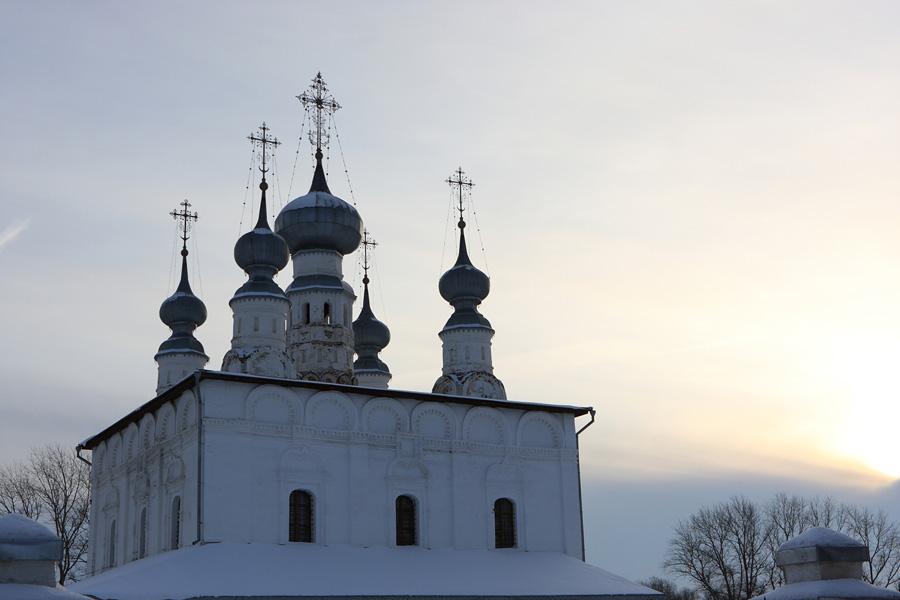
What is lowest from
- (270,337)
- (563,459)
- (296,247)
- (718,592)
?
(718,592)

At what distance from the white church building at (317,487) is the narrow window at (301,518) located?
0.10ft

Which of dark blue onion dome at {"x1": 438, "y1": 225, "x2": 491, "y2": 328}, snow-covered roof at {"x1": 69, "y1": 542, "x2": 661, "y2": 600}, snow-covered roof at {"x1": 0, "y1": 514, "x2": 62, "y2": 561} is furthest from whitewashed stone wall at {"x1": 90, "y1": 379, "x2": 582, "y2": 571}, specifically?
snow-covered roof at {"x1": 0, "y1": 514, "x2": 62, "y2": 561}

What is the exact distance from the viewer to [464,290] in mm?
28219

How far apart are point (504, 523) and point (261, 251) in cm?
929

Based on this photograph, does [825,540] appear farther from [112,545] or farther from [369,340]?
[369,340]

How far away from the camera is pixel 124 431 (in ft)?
75.2

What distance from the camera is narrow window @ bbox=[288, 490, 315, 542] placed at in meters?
19.2

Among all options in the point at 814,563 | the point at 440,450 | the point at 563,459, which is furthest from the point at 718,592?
the point at 814,563

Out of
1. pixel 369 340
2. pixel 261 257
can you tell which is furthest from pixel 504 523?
pixel 369 340

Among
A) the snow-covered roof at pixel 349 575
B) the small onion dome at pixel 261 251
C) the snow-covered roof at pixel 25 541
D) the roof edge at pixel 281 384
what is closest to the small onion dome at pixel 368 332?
the small onion dome at pixel 261 251

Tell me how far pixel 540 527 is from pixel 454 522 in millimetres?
2245

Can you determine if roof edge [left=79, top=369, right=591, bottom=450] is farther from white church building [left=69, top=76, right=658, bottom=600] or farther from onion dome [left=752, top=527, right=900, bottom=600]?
onion dome [left=752, top=527, right=900, bottom=600]

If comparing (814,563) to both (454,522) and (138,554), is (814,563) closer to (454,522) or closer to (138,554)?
(454,522)

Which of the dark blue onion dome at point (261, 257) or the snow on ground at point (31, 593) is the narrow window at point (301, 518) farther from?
the snow on ground at point (31, 593)
